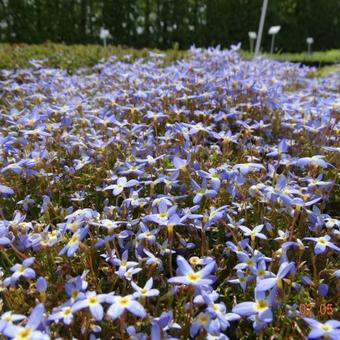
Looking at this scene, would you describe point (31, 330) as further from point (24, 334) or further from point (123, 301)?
point (123, 301)

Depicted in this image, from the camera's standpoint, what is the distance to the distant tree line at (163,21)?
14.4m

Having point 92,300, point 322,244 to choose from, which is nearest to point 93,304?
point 92,300

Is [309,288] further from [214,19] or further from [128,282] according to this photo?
[214,19]

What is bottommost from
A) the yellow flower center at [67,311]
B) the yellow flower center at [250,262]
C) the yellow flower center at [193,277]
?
the yellow flower center at [67,311]

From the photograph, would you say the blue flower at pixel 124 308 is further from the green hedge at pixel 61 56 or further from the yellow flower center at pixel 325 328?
the green hedge at pixel 61 56

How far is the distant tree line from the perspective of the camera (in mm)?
14367

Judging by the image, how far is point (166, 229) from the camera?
2.10m

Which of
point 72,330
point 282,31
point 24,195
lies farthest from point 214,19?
point 72,330

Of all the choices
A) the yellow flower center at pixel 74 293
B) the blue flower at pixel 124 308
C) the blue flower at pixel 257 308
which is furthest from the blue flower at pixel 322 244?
the yellow flower center at pixel 74 293

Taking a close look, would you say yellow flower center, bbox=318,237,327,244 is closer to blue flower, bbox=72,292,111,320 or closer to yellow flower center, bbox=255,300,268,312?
yellow flower center, bbox=255,300,268,312

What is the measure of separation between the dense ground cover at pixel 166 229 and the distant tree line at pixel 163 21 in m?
12.0

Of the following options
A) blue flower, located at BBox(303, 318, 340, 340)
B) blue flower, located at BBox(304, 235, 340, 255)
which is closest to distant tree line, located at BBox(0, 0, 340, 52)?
blue flower, located at BBox(304, 235, 340, 255)

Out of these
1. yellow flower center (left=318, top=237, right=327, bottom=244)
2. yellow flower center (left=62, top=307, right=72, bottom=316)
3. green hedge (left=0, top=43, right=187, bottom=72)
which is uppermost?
yellow flower center (left=318, top=237, right=327, bottom=244)

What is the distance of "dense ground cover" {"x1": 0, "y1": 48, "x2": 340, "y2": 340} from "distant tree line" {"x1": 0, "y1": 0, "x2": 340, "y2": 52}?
1197 cm
